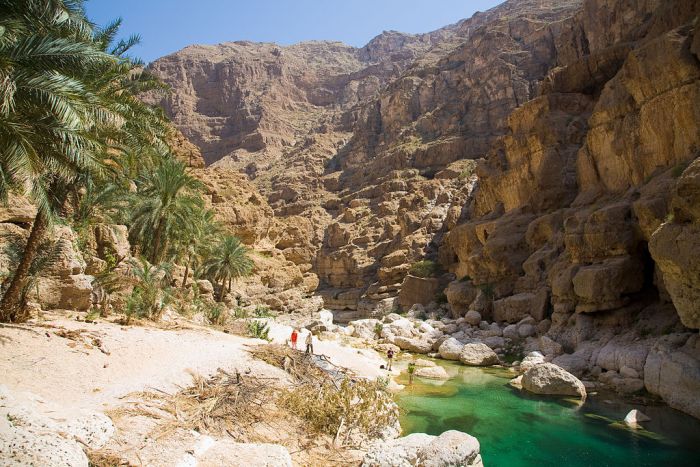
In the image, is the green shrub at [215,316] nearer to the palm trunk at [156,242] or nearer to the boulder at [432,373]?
the palm trunk at [156,242]

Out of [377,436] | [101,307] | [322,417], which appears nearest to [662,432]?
[377,436]

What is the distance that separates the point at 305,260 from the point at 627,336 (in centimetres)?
4173

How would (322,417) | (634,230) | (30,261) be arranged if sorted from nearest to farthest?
(322,417) → (30,261) → (634,230)

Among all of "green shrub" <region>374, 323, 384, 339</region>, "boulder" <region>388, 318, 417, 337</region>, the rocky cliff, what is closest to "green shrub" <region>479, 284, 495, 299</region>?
the rocky cliff

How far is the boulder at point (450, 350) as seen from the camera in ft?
65.5

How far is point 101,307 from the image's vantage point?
45.3 ft

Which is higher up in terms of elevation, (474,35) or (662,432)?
(474,35)

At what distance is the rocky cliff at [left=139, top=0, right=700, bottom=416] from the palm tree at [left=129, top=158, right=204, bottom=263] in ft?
62.8

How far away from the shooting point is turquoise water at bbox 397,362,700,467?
8734 millimetres

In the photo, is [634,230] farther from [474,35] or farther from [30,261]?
[474,35]

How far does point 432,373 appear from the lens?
53.7ft

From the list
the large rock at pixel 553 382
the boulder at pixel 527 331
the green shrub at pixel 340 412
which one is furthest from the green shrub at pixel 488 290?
the green shrub at pixel 340 412

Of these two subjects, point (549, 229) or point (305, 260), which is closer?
point (549, 229)

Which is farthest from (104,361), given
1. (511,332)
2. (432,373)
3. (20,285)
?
(511,332)
